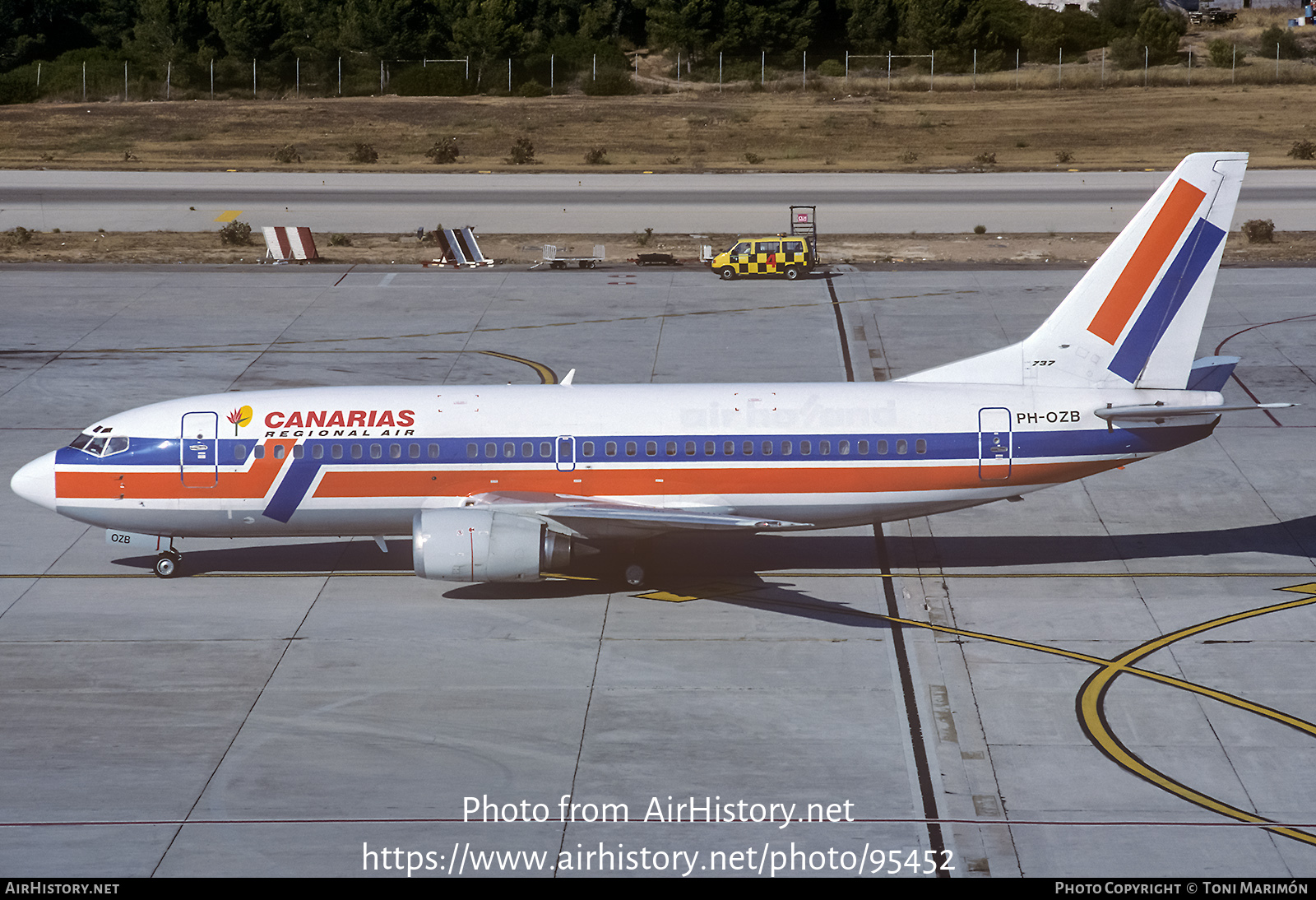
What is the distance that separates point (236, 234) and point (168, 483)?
4567 centimetres

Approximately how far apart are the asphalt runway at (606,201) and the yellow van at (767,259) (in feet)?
38.2

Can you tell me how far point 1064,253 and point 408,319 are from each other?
33489mm

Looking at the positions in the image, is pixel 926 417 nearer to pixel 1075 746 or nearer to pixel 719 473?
pixel 719 473

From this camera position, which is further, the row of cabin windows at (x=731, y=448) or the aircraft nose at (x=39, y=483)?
the aircraft nose at (x=39, y=483)

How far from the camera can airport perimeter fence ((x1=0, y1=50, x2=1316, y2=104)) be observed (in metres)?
125

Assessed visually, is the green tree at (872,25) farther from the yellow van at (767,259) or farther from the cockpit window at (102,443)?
the cockpit window at (102,443)

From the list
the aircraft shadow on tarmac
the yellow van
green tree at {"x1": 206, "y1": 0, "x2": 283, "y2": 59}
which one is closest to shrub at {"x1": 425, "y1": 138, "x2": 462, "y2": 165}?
green tree at {"x1": 206, "y1": 0, "x2": 283, "y2": 59}

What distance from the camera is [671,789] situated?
21.4 m

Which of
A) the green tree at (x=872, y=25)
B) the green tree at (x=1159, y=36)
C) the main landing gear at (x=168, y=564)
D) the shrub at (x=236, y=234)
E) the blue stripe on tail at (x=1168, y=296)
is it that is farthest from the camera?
the green tree at (x=872, y=25)

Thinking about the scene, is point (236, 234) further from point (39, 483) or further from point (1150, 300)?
point (1150, 300)

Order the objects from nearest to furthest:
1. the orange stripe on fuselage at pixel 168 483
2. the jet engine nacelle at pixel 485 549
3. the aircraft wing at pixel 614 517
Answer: the jet engine nacelle at pixel 485 549, the aircraft wing at pixel 614 517, the orange stripe on fuselage at pixel 168 483

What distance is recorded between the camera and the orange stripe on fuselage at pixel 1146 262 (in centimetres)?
2928

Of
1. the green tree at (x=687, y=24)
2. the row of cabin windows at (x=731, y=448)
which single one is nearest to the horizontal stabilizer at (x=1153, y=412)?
the row of cabin windows at (x=731, y=448)

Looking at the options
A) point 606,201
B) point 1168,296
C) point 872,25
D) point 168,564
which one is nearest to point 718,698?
point 1168,296
